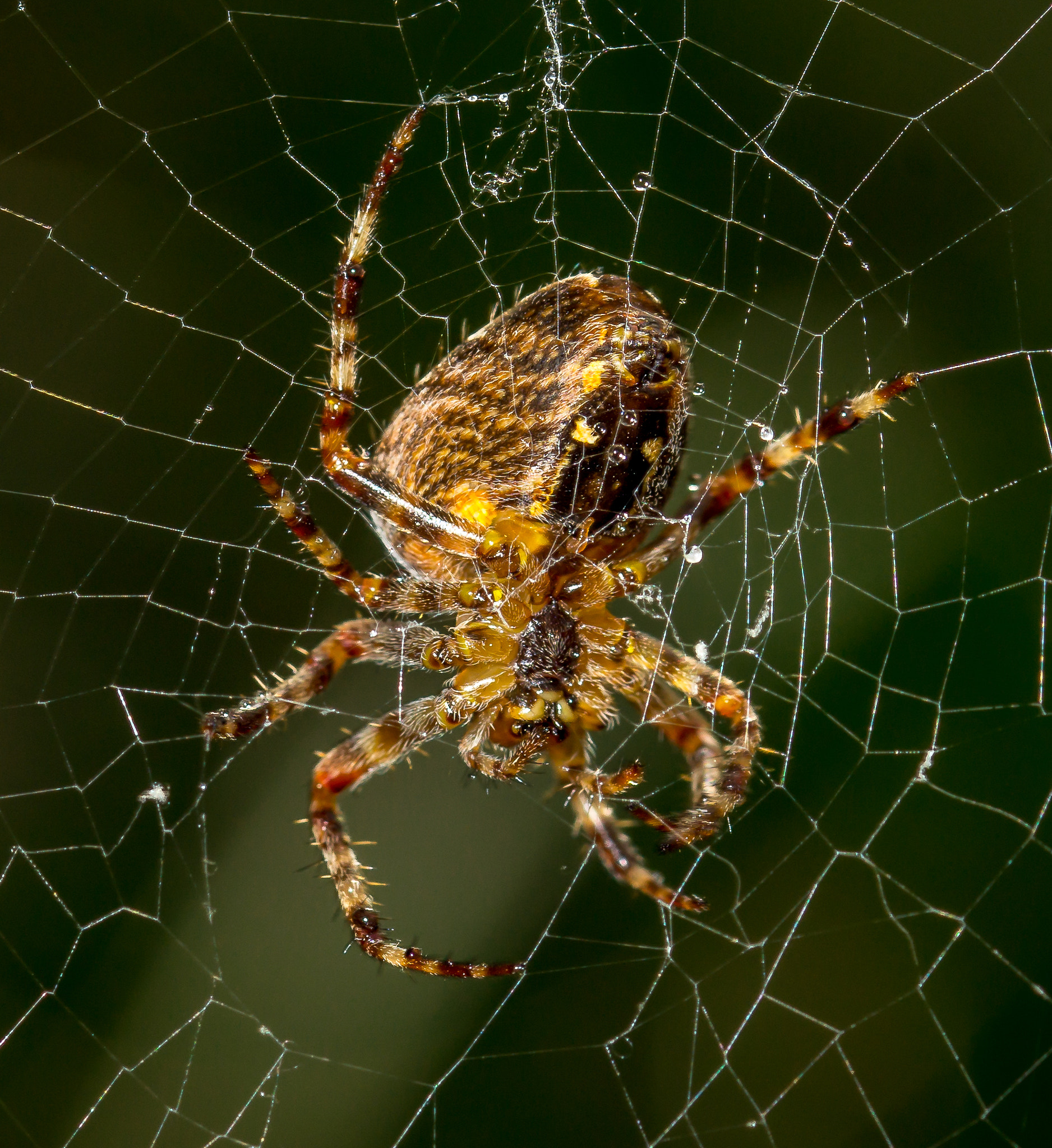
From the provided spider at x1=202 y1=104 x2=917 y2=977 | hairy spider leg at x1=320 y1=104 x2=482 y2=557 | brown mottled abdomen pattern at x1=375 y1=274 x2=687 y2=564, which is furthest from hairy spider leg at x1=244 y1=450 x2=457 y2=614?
brown mottled abdomen pattern at x1=375 y1=274 x2=687 y2=564

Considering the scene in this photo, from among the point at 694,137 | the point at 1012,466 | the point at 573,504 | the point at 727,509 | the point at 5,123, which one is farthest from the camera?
the point at 1012,466

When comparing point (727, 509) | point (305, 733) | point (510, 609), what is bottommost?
point (305, 733)

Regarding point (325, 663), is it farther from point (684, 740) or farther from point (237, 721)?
point (684, 740)

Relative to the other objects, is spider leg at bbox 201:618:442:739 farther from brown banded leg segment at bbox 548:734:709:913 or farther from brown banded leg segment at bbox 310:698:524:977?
brown banded leg segment at bbox 548:734:709:913

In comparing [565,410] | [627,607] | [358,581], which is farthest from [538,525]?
[627,607]

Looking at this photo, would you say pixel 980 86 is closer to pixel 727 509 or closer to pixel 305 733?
pixel 727 509

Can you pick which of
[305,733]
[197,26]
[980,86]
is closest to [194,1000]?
[305,733]

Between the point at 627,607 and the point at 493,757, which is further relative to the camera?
the point at 627,607

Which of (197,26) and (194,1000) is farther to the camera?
(194,1000)
